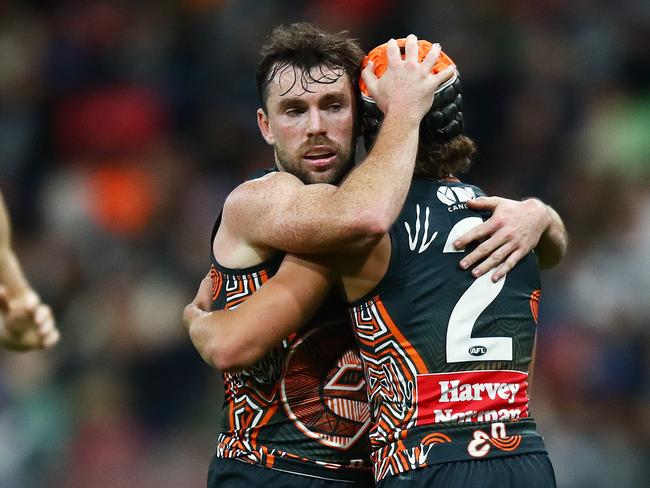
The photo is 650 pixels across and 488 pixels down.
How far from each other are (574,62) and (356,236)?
320 inches

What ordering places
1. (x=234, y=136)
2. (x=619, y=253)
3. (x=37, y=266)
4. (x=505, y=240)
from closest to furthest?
(x=505, y=240), (x=619, y=253), (x=37, y=266), (x=234, y=136)

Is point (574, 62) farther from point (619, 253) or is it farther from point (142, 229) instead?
point (142, 229)

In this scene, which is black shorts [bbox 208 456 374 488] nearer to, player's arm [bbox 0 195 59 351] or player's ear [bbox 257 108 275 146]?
player's arm [bbox 0 195 59 351]

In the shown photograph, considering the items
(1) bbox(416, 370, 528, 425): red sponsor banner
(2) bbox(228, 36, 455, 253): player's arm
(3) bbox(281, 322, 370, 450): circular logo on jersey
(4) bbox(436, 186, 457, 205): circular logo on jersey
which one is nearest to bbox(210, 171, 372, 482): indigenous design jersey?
(3) bbox(281, 322, 370, 450): circular logo on jersey

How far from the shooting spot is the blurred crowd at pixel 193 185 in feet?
30.7

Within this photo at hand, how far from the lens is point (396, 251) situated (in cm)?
414

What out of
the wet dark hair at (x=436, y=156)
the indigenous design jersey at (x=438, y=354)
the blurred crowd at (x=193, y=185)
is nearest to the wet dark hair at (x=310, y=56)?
the wet dark hair at (x=436, y=156)

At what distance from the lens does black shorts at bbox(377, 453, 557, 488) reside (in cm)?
402

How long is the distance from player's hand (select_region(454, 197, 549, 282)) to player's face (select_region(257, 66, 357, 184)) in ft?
2.24

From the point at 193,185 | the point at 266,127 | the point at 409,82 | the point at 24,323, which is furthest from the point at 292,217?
the point at 193,185

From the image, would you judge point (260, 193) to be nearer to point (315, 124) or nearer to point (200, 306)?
point (315, 124)

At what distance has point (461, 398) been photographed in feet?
13.4

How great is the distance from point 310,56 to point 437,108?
0.68 meters

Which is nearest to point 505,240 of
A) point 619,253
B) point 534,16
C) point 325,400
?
point 325,400
